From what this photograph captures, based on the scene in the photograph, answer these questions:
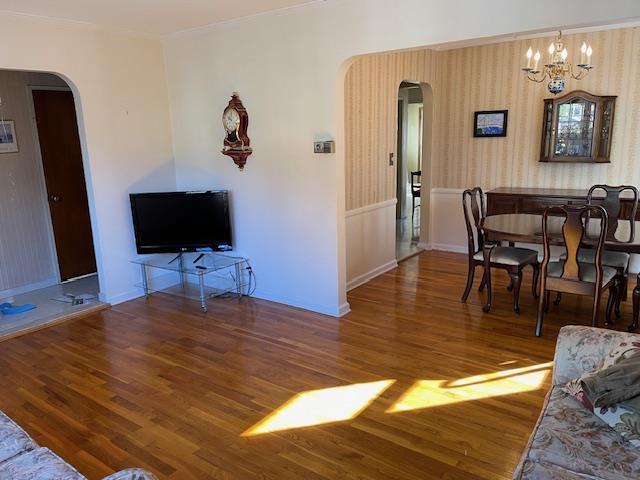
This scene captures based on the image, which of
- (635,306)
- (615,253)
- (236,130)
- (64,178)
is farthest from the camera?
(64,178)

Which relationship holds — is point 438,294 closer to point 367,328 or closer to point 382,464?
point 367,328

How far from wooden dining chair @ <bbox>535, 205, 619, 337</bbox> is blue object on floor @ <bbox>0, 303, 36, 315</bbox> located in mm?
4490

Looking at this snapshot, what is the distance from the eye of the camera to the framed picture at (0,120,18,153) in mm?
4703

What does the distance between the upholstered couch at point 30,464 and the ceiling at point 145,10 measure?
2.95 meters

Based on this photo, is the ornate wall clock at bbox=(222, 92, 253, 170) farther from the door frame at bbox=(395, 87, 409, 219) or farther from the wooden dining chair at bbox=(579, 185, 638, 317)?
the door frame at bbox=(395, 87, 409, 219)

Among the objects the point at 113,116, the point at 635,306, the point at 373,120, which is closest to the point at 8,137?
the point at 113,116

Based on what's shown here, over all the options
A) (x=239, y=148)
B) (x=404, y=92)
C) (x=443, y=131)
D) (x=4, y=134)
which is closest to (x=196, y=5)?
(x=239, y=148)

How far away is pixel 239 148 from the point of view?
173 inches

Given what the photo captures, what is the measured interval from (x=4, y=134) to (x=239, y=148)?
2410 mm

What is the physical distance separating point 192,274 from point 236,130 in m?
1.62

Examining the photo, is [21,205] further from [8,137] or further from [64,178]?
[8,137]

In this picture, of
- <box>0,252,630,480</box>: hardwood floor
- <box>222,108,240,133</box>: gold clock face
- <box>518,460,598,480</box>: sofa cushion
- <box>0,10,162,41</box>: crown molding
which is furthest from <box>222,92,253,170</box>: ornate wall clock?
<box>518,460,598,480</box>: sofa cushion

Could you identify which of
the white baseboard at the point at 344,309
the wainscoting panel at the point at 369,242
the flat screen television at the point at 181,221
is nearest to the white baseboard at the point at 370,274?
the wainscoting panel at the point at 369,242

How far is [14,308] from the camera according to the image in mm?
4422
